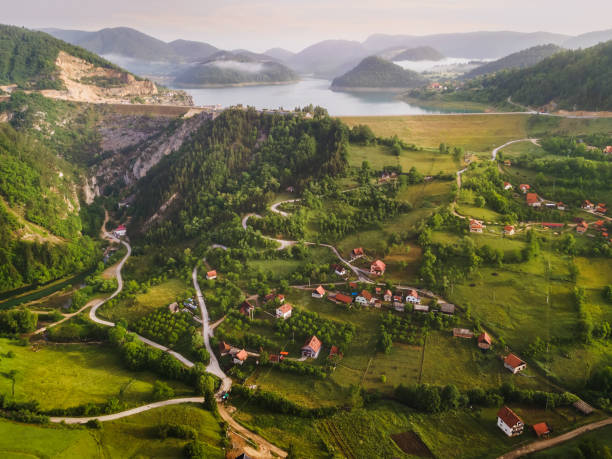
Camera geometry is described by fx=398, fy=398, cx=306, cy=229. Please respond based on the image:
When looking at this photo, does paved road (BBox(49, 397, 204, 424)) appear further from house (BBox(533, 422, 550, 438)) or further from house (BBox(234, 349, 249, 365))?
house (BBox(533, 422, 550, 438))

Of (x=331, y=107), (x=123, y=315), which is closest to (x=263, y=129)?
(x=123, y=315)

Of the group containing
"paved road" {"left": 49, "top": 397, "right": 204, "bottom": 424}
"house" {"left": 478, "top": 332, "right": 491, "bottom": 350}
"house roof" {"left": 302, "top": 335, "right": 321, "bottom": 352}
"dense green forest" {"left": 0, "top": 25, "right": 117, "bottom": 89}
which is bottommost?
"paved road" {"left": 49, "top": 397, "right": 204, "bottom": 424}

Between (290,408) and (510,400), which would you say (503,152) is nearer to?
(510,400)

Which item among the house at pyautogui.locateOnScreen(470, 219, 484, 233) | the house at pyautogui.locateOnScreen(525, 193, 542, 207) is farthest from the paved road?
the house at pyautogui.locateOnScreen(525, 193, 542, 207)

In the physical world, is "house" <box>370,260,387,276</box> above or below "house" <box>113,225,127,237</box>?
above

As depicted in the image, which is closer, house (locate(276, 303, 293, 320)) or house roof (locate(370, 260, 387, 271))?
house (locate(276, 303, 293, 320))
